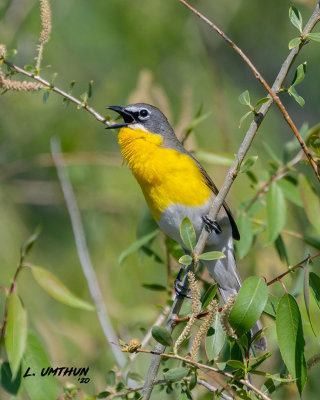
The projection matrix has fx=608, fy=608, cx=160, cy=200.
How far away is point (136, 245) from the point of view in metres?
3.75

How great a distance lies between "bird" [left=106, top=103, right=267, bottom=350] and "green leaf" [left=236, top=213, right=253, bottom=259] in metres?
0.26

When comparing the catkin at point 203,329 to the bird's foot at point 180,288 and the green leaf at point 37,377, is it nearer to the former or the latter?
the green leaf at point 37,377

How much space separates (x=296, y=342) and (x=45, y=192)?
16.1ft

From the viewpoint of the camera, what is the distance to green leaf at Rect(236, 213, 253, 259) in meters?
3.57

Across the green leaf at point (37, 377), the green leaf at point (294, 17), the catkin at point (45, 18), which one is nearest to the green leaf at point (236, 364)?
the green leaf at point (37, 377)

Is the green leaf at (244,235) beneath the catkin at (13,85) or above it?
beneath

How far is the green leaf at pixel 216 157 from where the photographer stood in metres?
4.02

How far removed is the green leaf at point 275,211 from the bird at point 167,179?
1.48ft

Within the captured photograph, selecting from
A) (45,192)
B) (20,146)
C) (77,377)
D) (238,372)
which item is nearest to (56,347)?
(77,377)

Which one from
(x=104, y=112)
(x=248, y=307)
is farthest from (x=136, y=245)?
(x=104, y=112)

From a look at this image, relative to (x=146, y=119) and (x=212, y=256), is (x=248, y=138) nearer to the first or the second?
(x=212, y=256)

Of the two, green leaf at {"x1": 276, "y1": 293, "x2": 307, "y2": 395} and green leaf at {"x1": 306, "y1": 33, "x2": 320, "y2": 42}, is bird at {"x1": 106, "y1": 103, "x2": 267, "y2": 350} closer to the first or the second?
green leaf at {"x1": 276, "y1": 293, "x2": 307, "y2": 395}

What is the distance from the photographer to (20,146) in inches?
283

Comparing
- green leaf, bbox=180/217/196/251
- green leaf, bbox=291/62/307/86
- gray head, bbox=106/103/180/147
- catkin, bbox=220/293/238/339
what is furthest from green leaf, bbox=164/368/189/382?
gray head, bbox=106/103/180/147
